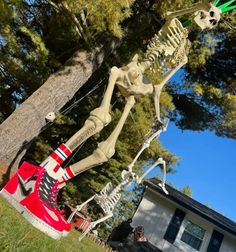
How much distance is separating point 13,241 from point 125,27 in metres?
8.32

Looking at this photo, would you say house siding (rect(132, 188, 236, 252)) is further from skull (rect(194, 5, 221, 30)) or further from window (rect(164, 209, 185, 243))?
skull (rect(194, 5, 221, 30))

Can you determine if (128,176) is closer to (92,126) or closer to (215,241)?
(92,126)

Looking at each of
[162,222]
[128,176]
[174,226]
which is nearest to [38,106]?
[128,176]

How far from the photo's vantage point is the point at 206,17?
589 cm

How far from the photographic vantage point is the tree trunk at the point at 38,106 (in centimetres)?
681

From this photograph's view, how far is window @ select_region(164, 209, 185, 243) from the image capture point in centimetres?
1608

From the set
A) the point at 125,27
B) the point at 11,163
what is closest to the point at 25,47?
the point at 125,27

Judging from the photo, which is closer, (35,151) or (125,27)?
(125,27)

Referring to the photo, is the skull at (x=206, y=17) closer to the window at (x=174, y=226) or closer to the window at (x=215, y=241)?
the window at (x=174, y=226)

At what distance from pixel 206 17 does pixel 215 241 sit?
12778 mm

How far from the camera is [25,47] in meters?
10.4

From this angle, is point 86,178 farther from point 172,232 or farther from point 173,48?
point 173,48

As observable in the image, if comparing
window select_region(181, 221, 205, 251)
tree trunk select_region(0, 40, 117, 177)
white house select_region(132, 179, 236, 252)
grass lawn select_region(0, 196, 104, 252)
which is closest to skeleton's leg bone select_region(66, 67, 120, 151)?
grass lawn select_region(0, 196, 104, 252)

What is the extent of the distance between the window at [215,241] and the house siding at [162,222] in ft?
0.45
